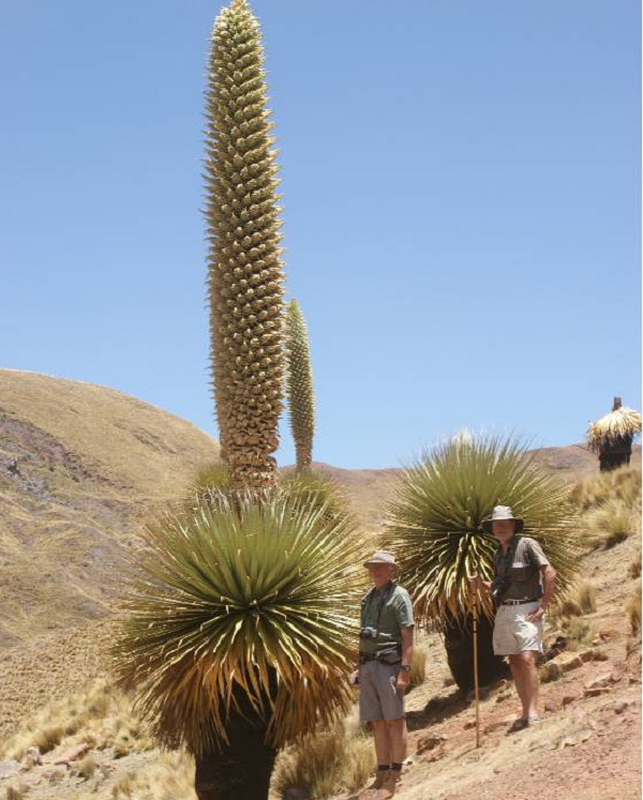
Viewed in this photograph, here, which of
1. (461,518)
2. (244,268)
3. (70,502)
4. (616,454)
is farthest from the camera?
(70,502)

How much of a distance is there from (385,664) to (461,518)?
11.2ft

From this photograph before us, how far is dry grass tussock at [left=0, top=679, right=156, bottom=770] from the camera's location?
1634 cm

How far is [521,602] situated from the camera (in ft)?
29.8

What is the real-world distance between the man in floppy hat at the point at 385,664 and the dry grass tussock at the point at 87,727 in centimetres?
760

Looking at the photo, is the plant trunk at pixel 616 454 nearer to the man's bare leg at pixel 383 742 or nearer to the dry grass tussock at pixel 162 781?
the dry grass tussock at pixel 162 781

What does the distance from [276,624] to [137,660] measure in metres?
1.26

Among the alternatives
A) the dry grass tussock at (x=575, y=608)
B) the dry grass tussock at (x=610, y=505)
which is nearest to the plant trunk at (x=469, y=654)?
the dry grass tussock at (x=575, y=608)

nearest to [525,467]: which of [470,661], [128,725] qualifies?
[470,661]

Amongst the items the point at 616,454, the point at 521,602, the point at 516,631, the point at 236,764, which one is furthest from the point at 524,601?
the point at 616,454

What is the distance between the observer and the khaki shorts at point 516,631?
29.2 feet

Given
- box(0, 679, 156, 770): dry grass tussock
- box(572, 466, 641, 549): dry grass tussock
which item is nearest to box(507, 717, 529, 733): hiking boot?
box(572, 466, 641, 549): dry grass tussock

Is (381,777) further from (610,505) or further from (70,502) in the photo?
(70,502)

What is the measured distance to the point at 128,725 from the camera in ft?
54.8

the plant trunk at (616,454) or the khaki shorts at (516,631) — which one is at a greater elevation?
the plant trunk at (616,454)
